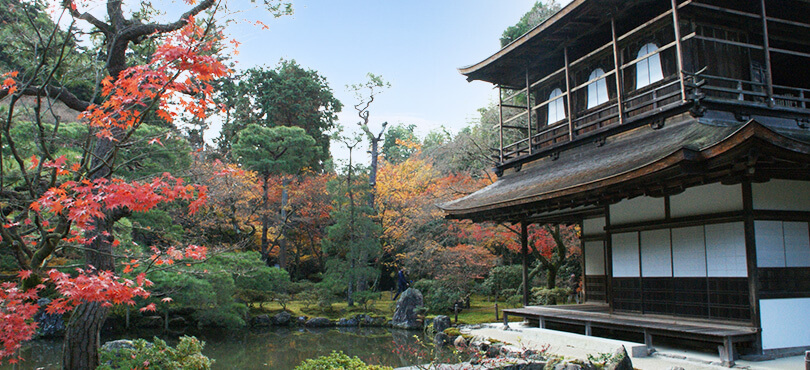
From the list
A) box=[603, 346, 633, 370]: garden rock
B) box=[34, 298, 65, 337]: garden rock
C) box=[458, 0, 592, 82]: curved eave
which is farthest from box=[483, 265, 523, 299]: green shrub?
box=[34, 298, 65, 337]: garden rock

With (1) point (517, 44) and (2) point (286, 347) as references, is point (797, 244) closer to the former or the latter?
(1) point (517, 44)

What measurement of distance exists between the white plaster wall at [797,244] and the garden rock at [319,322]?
14673 millimetres

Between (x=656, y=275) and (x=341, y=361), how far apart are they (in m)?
5.90

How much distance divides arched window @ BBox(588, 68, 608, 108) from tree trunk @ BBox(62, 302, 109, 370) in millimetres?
10404

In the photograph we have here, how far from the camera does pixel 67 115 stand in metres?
A: 18.8

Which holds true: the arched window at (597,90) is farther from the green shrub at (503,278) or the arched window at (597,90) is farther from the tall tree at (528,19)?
the tall tree at (528,19)

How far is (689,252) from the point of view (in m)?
7.88

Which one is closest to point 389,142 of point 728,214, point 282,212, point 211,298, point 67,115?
point 282,212

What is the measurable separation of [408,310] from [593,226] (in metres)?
8.24

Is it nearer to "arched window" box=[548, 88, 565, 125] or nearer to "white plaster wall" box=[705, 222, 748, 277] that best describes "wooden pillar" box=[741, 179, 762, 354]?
"white plaster wall" box=[705, 222, 748, 277]

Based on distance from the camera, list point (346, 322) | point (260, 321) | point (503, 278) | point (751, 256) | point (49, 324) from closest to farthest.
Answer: point (751, 256)
point (49, 324)
point (503, 278)
point (260, 321)
point (346, 322)

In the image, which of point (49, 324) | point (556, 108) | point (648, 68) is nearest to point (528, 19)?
point (556, 108)

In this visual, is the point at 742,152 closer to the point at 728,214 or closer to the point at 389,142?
the point at 728,214

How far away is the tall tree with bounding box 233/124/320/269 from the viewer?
22.3 meters
